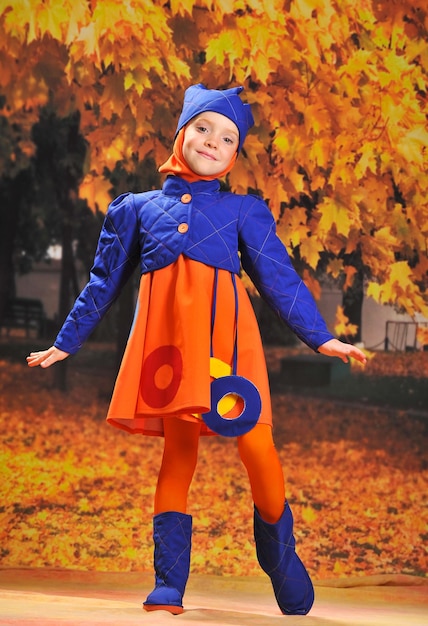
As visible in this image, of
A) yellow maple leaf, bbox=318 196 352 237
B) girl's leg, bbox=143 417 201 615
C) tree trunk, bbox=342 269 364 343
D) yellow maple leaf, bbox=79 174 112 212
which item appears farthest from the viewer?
yellow maple leaf, bbox=79 174 112 212

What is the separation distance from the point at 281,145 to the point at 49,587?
1.85 m

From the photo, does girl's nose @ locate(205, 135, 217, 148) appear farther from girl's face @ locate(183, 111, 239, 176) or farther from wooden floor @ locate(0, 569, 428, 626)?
wooden floor @ locate(0, 569, 428, 626)

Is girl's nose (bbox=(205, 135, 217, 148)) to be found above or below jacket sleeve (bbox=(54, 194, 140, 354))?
above

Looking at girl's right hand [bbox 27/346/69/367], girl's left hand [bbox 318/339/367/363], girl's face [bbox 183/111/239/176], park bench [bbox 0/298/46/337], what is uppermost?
girl's face [bbox 183/111/239/176]

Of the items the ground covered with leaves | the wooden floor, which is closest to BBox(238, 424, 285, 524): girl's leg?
the wooden floor

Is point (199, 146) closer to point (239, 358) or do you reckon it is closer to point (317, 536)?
point (239, 358)

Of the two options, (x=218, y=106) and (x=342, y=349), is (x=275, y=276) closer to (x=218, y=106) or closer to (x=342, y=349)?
(x=342, y=349)

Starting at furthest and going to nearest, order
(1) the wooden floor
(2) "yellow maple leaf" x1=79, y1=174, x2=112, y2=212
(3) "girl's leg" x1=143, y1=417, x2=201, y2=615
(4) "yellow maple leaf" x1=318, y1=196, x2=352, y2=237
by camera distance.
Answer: (2) "yellow maple leaf" x1=79, y1=174, x2=112, y2=212 < (4) "yellow maple leaf" x1=318, y1=196, x2=352, y2=237 < (3) "girl's leg" x1=143, y1=417, x2=201, y2=615 < (1) the wooden floor

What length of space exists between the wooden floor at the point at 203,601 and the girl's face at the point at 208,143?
1031mm

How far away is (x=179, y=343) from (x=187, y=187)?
0.39 meters

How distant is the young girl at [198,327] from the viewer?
7.20 ft

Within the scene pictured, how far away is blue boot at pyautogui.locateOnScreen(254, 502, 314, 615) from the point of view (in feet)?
7.38

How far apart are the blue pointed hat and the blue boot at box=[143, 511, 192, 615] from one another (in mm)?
927

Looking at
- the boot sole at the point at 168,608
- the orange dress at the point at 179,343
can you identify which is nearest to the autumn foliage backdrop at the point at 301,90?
the orange dress at the point at 179,343
